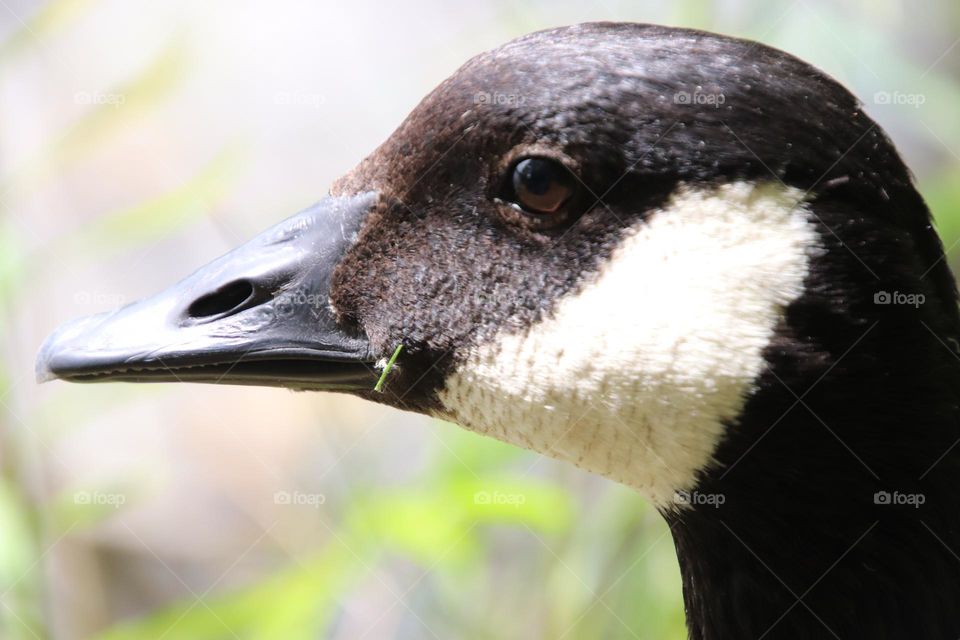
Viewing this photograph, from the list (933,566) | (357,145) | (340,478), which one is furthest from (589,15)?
(933,566)

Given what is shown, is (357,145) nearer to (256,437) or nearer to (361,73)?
(361,73)

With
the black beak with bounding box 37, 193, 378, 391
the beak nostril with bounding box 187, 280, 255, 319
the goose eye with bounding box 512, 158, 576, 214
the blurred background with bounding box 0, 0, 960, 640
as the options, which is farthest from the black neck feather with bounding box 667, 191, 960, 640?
the blurred background with bounding box 0, 0, 960, 640

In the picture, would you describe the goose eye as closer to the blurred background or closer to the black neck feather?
the black neck feather

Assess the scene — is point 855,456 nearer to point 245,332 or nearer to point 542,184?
point 542,184

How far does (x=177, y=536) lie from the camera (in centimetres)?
455

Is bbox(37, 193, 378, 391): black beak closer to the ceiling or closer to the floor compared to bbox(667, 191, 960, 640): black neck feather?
closer to the ceiling

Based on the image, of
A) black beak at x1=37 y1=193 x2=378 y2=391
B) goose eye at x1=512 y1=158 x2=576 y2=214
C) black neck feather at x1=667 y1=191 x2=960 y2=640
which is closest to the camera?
black neck feather at x1=667 y1=191 x2=960 y2=640

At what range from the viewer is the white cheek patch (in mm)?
1375

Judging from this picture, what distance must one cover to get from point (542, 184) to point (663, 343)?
0.28m

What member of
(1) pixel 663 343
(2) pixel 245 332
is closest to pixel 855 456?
(1) pixel 663 343

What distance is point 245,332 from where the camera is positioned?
1660 millimetres

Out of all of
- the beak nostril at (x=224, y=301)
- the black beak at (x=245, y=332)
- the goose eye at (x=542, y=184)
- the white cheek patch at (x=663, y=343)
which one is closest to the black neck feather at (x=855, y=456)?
the white cheek patch at (x=663, y=343)

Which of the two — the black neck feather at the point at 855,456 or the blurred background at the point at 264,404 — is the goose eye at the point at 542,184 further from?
the blurred background at the point at 264,404

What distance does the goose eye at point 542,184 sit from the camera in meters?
1.49
